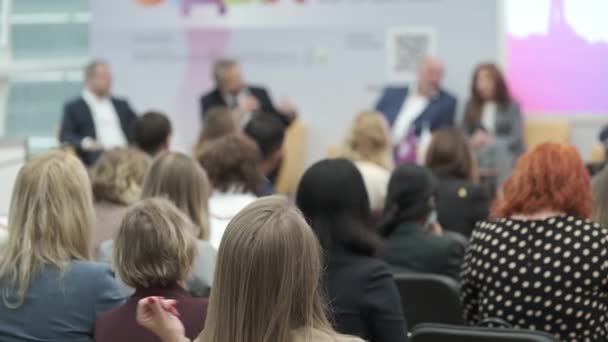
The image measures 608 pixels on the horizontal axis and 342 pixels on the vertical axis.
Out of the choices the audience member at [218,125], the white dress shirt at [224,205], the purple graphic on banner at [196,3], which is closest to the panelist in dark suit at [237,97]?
the purple graphic on banner at [196,3]

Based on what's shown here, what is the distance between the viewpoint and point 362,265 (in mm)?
3084

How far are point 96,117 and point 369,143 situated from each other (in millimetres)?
3294

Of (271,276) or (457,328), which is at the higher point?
(271,276)

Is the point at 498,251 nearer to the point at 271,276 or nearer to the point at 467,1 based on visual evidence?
the point at 271,276

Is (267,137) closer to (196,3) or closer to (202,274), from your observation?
(202,274)

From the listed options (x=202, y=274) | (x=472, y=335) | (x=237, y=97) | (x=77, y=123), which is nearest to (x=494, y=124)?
(x=237, y=97)

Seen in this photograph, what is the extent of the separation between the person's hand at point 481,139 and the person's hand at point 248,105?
6.17ft

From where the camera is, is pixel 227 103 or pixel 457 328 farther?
pixel 227 103

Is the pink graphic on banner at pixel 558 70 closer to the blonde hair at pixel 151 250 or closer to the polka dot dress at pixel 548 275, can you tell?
the polka dot dress at pixel 548 275

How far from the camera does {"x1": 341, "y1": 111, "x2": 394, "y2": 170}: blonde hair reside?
618 centimetres

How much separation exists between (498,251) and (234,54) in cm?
631

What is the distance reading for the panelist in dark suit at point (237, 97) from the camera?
8.84 m

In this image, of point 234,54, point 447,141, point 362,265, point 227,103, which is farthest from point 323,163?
point 234,54

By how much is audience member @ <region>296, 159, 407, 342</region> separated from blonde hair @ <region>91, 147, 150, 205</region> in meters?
1.30
